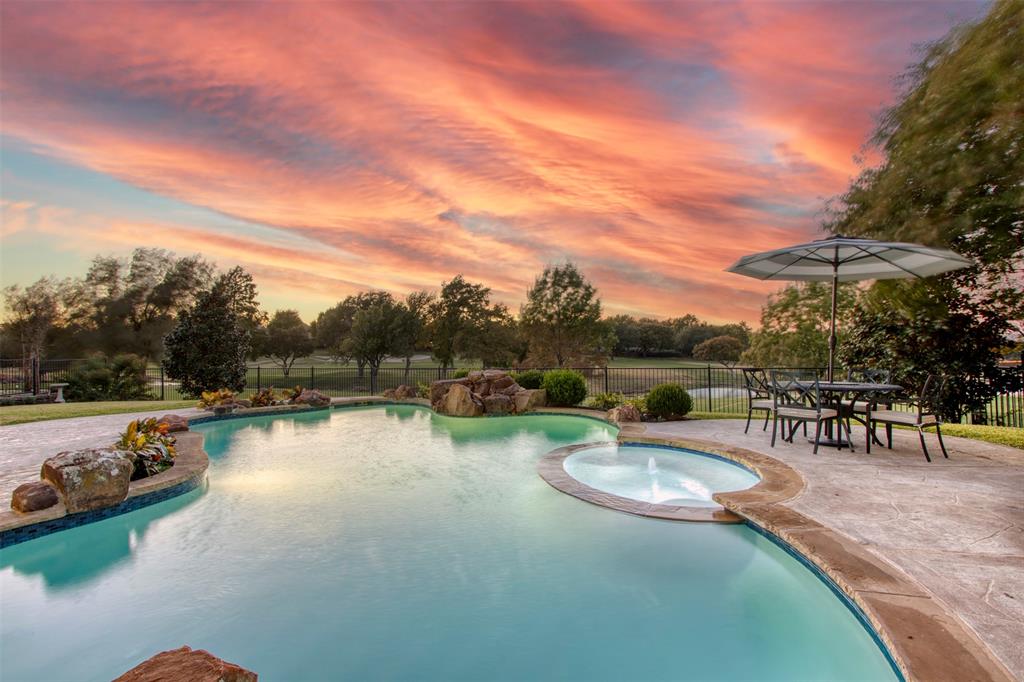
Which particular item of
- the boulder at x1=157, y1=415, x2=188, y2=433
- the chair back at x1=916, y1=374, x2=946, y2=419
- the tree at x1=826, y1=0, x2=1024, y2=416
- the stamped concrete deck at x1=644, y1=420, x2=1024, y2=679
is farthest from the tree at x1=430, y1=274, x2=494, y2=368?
the chair back at x1=916, y1=374, x2=946, y2=419

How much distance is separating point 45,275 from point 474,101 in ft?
104

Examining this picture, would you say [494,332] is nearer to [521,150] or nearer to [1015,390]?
[521,150]

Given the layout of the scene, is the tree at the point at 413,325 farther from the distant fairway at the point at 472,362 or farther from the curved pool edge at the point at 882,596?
the curved pool edge at the point at 882,596

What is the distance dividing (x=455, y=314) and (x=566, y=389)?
60.1ft

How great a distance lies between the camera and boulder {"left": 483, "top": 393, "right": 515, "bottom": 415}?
10.9 meters

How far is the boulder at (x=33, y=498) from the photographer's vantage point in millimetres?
4125

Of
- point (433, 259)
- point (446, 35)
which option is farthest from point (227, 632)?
point (433, 259)

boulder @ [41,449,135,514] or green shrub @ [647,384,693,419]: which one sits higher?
green shrub @ [647,384,693,419]

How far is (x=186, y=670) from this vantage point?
1379 mm

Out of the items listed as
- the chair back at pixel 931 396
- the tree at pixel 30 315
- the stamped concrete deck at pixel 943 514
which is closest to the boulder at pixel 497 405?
the stamped concrete deck at pixel 943 514

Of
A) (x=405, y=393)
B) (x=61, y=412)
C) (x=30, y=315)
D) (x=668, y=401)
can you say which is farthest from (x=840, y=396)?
(x=30, y=315)

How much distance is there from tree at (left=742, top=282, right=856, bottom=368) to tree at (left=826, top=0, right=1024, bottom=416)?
8.74 meters

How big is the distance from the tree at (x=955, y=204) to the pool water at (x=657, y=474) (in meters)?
4.67

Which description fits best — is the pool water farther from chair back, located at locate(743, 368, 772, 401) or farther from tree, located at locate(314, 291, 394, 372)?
tree, located at locate(314, 291, 394, 372)
